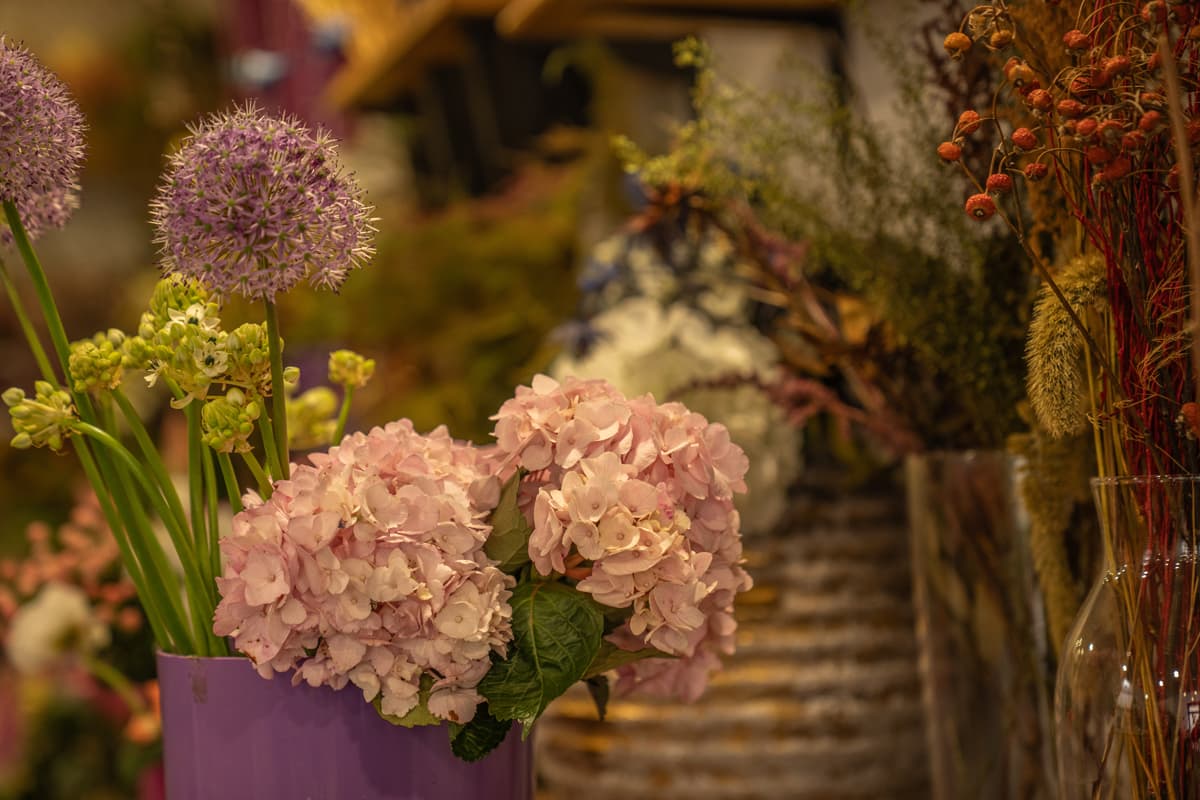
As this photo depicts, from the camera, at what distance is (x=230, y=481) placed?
Result: 0.60m

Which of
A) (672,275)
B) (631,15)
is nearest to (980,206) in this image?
(672,275)

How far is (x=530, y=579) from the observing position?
577 mm

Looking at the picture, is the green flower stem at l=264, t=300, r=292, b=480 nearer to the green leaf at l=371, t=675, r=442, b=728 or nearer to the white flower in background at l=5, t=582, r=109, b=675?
the green leaf at l=371, t=675, r=442, b=728

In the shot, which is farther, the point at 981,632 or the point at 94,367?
the point at 981,632

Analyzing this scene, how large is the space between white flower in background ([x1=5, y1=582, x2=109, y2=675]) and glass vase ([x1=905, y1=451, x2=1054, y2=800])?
695 millimetres

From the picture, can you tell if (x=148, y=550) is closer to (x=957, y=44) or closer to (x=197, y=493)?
(x=197, y=493)

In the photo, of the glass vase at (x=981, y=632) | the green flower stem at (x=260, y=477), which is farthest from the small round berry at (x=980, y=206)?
the green flower stem at (x=260, y=477)

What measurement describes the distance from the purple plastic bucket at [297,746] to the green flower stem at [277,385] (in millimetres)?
98

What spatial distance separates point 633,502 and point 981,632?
1.06 ft

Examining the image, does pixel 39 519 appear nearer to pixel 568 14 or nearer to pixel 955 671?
pixel 568 14

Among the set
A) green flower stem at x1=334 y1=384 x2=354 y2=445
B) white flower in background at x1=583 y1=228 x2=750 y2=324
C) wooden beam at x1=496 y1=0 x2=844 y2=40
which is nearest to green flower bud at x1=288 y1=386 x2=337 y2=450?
green flower stem at x1=334 y1=384 x2=354 y2=445

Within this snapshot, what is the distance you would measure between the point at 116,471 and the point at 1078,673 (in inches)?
19.1

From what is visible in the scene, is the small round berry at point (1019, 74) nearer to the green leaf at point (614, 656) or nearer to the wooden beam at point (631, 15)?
the green leaf at point (614, 656)

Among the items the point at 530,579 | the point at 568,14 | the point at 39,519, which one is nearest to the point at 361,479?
the point at 530,579
